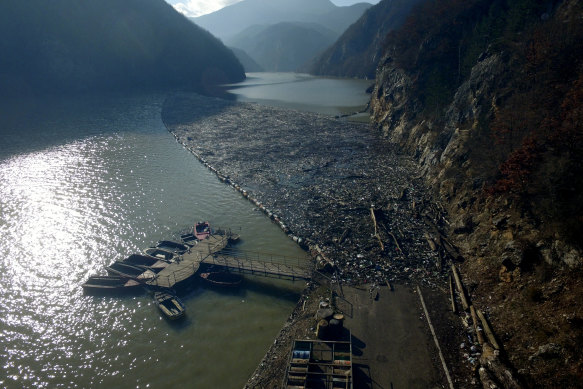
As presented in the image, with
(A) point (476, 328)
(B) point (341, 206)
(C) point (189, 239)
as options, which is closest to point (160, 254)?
(C) point (189, 239)

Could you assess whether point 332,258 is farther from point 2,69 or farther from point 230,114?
point 2,69

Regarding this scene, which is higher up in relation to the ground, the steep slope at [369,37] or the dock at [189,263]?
the steep slope at [369,37]

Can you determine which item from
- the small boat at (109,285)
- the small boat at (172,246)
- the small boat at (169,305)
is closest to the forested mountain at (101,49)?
the small boat at (172,246)

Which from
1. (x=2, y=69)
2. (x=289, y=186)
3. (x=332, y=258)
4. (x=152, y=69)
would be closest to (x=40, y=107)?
(x=2, y=69)

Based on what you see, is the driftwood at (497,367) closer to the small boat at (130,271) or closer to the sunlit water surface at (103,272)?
the sunlit water surface at (103,272)

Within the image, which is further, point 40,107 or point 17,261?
point 40,107

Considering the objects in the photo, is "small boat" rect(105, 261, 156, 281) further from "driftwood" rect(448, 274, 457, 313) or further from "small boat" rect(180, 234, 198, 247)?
"driftwood" rect(448, 274, 457, 313)

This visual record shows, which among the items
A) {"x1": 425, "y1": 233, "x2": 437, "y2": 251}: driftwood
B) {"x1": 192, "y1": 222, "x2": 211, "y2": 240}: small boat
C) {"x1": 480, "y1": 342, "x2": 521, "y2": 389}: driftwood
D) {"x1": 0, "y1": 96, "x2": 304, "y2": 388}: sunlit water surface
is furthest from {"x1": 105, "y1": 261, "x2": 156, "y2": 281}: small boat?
{"x1": 480, "y1": 342, "x2": 521, "y2": 389}: driftwood

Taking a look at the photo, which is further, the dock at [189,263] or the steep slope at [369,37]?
the steep slope at [369,37]
